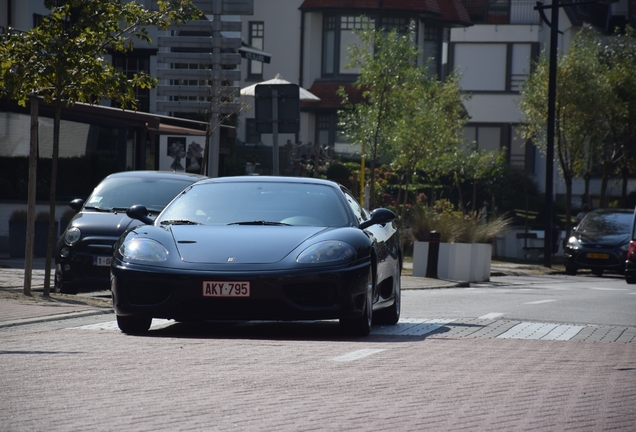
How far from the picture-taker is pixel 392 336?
10.2 meters

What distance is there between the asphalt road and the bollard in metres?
11.1

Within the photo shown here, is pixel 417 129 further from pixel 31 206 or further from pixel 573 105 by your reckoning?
pixel 31 206

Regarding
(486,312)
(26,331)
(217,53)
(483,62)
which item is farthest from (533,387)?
(483,62)

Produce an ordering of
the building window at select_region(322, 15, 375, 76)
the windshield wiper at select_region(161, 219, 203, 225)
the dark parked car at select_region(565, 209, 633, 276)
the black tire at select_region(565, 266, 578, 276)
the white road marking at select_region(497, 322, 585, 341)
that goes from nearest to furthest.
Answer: the windshield wiper at select_region(161, 219, 203, 225), the white road marking at select_region(497, 322, 585, 341), the dark parked car at select_region(565, 209, 633, 276), the black tire at select_region(565, 266, 578, 276), the building window at select_region(322, 15, 375, 76)

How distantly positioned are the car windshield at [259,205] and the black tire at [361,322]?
0.73 meters

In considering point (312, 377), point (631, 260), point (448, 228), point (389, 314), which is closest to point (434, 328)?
point (389, 314)

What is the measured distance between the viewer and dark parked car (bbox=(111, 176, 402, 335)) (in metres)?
9.30

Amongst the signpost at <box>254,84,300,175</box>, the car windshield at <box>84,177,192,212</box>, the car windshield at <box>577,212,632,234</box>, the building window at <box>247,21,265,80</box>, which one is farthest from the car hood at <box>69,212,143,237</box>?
the building window at <box>247,21,265,80</box>

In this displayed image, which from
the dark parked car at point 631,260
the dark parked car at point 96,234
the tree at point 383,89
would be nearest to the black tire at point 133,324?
the dark parked car at point 96,234

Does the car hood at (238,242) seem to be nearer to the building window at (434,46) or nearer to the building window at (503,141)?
the building window at (434,46)

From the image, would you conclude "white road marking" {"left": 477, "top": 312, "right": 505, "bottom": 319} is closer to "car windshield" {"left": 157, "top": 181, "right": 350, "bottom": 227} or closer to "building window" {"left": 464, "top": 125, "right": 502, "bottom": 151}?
"car windshield" {"left": 157, "top": 181, "right": 350, "bottom": 227}

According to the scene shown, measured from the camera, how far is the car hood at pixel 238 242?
9.41 m

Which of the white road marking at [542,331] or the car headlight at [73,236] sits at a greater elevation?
the car headlight at [73,236]

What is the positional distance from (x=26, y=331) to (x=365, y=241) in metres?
2.81
